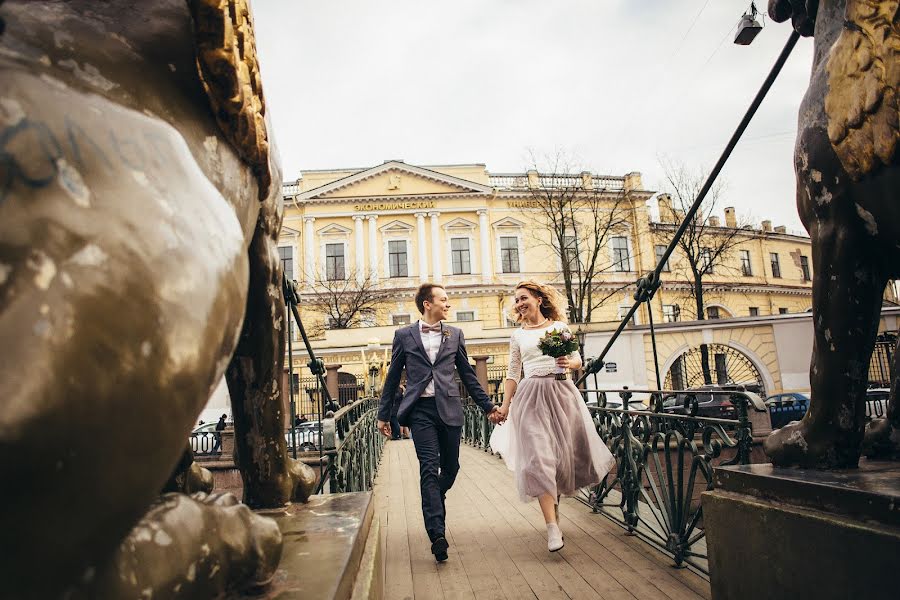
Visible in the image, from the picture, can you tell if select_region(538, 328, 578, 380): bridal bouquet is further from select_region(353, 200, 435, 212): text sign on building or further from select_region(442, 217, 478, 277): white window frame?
select_region(353, 200, 435, 212): text sign on building

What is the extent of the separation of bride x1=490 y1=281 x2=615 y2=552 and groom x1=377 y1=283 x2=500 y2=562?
433 millimetres

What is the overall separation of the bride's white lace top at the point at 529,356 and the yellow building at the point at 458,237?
2804cm

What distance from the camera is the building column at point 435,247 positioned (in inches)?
1340

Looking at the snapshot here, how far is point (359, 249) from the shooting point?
112ft

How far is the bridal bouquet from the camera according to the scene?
416 cm

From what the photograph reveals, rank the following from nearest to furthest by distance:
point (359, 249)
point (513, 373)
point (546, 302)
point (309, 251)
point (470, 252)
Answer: point (513, 373) < point (546, 302) < point (309, 251) < point (359, 249) < point (470, 252)

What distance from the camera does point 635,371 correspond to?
21.2 metres

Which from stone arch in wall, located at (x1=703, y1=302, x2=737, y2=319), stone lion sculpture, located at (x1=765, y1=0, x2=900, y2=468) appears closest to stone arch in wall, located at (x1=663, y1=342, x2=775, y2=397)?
stone arch in wall, located at (x1=703, y1=302, x2=737, y2=319)

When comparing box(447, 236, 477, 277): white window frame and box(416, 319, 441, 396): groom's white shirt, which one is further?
box(447, 236, 477, 277): white window frame

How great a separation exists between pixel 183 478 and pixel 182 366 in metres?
0.70

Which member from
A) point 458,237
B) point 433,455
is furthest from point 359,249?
point 433,455

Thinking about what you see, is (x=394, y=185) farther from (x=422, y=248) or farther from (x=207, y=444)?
(x=207, y=444)

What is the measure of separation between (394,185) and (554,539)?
32.5 meters

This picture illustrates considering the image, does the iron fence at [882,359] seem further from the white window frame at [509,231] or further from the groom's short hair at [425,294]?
the white window frame at [509,231]
